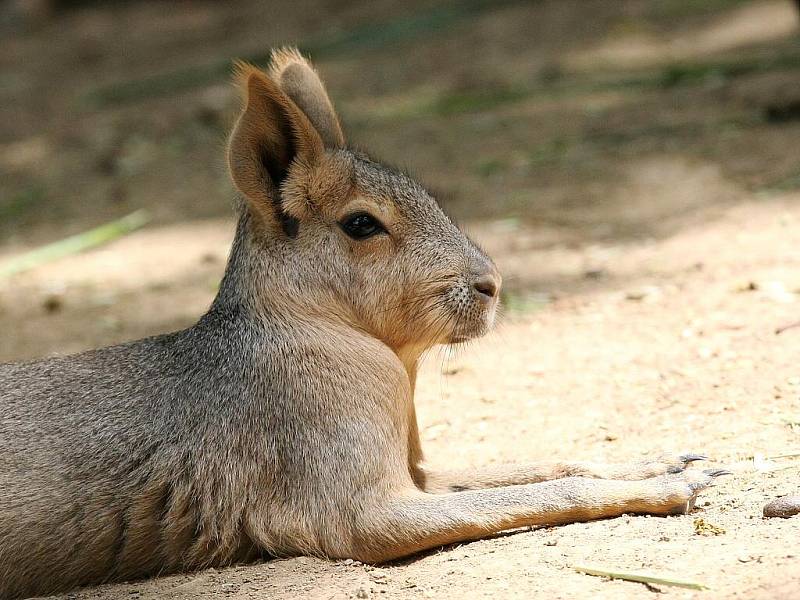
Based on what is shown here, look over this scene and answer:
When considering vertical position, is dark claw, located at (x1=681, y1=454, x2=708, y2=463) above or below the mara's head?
below

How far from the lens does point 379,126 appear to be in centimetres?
784

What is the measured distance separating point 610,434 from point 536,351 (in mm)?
822

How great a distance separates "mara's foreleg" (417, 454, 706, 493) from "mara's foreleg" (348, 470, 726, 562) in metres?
0.15

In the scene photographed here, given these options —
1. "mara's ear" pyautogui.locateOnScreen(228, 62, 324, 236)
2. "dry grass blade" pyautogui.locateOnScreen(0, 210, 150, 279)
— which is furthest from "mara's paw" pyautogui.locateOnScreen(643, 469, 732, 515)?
"dry grass blade" pyautogui.locateOnScreen(0, 210, 150, 279)

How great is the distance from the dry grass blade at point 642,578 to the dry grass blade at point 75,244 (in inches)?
168

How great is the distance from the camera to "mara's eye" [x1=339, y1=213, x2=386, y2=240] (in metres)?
3.25

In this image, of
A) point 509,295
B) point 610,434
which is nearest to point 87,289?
point 509,295

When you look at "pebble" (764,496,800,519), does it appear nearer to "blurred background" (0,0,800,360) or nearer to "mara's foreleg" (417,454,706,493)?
"mara's foreleg" (417,454,706,493)

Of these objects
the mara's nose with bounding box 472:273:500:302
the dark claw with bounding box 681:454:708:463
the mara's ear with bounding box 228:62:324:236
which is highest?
the mara's ear with bounding box 228:62:324:236

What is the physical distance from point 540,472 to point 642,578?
0.76m

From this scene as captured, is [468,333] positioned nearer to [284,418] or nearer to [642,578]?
[284,418]

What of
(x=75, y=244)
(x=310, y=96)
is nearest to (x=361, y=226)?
(x=310, y=96)

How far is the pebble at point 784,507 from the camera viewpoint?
9.03 feet

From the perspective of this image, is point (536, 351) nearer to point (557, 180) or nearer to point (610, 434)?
point (610, 434)
